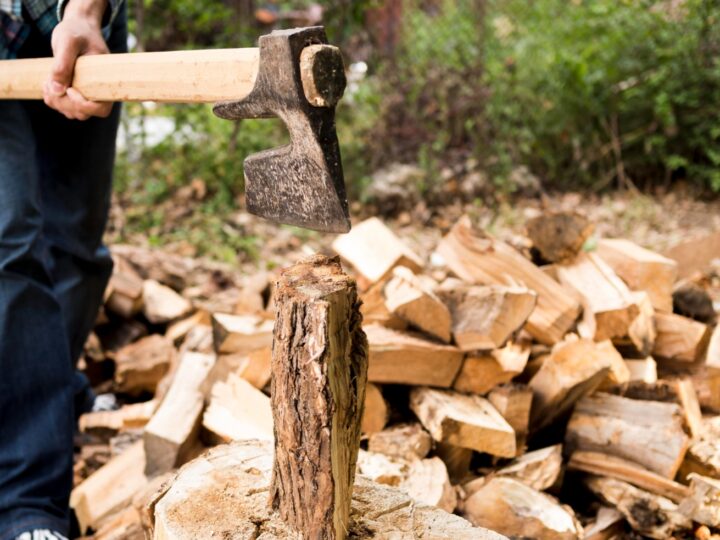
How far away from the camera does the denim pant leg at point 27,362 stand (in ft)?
6.24

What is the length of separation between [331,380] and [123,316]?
2.17 meters

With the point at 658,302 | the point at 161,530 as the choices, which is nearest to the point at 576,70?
the point at 658,302

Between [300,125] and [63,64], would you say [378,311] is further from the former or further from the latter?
[63,64]

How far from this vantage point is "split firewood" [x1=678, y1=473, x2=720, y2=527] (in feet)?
5.73

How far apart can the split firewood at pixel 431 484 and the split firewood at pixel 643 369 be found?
2.64ft

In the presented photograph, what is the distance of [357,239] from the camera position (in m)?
2.58

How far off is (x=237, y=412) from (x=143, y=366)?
93cm

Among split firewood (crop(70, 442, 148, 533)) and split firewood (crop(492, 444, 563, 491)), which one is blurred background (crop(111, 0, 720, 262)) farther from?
split firewood (crop(492, 444, 563, 491))

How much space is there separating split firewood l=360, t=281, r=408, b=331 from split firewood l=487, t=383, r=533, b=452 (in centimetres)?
35

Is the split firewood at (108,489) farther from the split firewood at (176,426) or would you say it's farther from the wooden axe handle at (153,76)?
the wooden axe handle at (153,76)

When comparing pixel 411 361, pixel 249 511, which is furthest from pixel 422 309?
pixel 249 511

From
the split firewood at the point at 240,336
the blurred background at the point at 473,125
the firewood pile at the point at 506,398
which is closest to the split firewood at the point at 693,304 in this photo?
the firewood pile at the point at 506,398

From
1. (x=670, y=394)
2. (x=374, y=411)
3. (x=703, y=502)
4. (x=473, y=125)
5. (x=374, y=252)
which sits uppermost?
(x=473, y=125)

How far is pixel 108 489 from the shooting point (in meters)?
2.16
